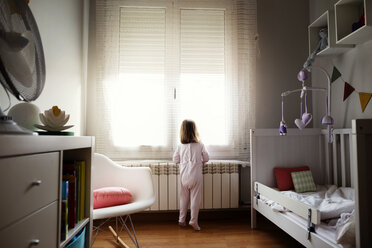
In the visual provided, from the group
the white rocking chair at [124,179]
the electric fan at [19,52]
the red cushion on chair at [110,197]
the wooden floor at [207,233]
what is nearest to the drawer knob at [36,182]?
the electric fan at [19,52]

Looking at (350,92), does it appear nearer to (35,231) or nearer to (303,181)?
(303,181)

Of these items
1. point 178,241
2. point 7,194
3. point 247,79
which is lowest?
point 178,241

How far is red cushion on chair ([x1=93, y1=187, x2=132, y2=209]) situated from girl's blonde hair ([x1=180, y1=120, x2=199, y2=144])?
76cm

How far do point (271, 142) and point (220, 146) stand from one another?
0.55 metres

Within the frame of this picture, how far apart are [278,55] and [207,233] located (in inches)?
82.0

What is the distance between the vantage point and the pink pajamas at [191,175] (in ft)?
7.41

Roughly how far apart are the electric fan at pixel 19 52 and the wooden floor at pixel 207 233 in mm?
1384

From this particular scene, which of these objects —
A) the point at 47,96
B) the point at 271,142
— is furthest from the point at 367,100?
the point at 47,96

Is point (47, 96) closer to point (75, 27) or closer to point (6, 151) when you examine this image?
point (75, 27)

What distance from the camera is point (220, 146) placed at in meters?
2.56

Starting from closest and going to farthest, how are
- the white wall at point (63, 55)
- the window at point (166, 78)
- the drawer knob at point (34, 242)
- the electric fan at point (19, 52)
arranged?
1. the drawer knob at point (34, 242)
2. the electric fan at point (19, 52)
3. the white wall at point (63, 55)
4. the window at point (166, 78)

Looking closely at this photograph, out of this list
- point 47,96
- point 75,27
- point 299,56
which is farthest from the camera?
point 299,56

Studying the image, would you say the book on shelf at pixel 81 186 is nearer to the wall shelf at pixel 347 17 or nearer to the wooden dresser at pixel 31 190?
the wooden dresser at pixel 31 190

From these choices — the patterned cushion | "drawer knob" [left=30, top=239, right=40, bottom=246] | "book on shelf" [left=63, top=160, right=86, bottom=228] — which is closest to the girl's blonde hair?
the patterned cushion
